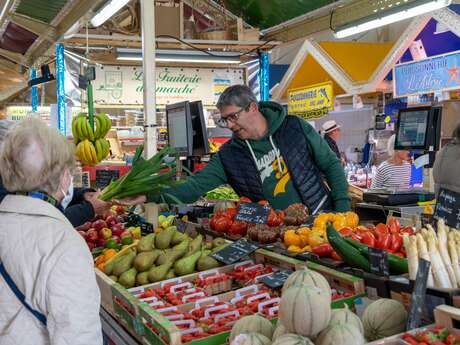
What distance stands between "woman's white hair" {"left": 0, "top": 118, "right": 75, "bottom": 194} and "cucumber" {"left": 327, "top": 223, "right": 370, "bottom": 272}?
1229mm

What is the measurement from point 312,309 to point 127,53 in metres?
7.01

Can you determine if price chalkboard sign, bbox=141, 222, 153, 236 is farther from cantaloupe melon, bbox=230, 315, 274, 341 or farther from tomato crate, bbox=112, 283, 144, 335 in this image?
cantaloupe melon, bbox=230, 315, 274, 341

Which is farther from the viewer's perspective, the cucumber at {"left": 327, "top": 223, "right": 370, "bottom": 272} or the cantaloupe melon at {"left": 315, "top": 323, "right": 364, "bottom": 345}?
the cucumber at {"left": 327, "top": 223, "right": 370, "bottom": 272}

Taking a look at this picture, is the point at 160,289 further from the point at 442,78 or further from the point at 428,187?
the point at 442,78

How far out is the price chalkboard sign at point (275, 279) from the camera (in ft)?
7.69

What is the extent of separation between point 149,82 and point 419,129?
9.18ft

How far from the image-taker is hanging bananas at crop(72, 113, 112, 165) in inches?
198

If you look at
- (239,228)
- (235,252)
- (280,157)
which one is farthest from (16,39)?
(235,252)

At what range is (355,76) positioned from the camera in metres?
8.58

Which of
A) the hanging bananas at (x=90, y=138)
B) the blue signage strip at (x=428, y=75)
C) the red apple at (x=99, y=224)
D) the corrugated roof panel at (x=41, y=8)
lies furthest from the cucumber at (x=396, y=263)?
the corrugated roof panel at (x=41, y=8)

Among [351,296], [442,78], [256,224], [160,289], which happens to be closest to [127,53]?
[442,78]

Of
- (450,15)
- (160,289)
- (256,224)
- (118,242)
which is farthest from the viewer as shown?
(450,15)

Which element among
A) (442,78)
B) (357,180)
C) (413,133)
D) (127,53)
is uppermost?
(127,53)

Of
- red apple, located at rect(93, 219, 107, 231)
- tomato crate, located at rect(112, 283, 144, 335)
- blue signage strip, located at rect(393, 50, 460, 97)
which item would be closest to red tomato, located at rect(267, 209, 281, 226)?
tomato crate, located at rect(112, 283, 144, 335)
